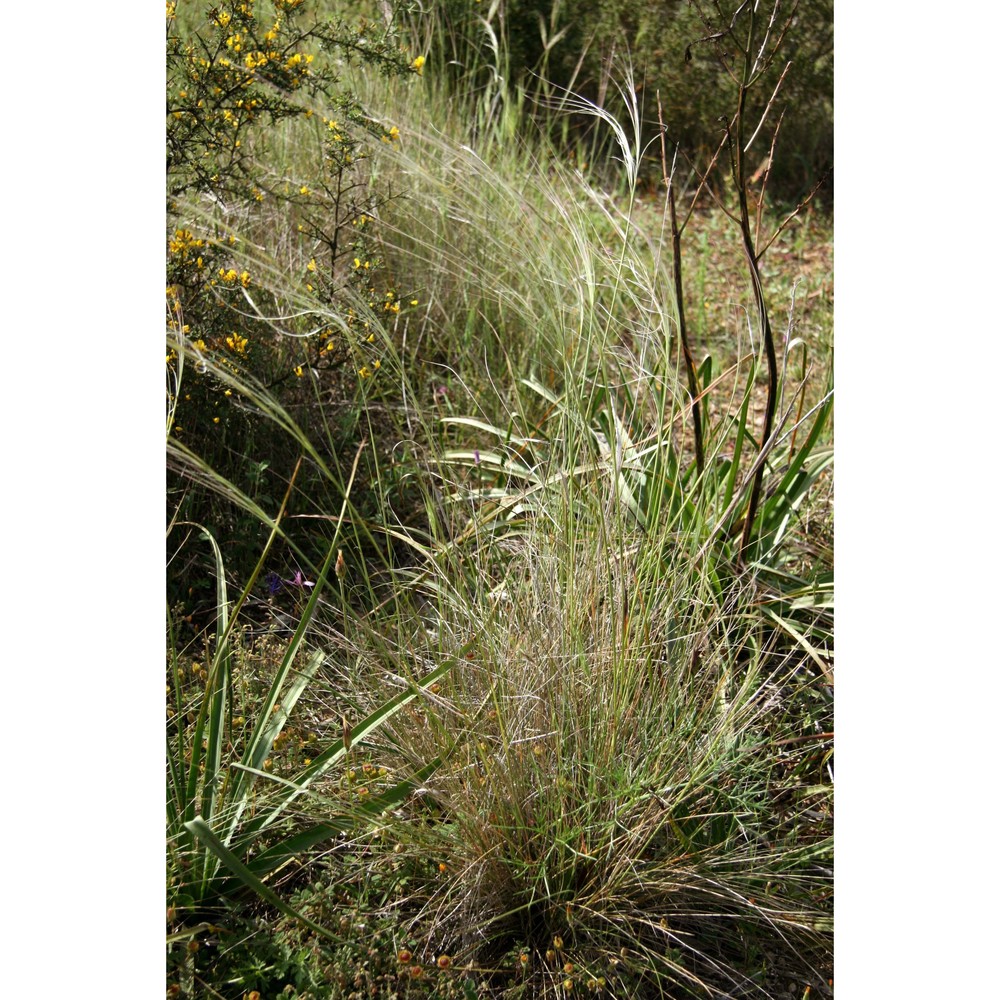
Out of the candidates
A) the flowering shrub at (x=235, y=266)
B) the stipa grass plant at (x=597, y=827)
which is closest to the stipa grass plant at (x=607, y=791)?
the stipa grass plant at (x=597, y=827)

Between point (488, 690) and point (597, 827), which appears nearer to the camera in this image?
point (597, 827)

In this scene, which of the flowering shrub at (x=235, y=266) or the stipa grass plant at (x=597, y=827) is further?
the flowering shrub at (x=235, y=266)

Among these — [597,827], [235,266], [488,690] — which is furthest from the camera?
[235,266]

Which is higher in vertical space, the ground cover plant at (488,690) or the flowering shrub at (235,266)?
the flowering shrub at (235,266)

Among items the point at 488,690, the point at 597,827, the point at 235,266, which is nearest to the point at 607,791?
the point at 597,827

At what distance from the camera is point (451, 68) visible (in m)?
4.54

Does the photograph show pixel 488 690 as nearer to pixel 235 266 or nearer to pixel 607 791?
pixel 607 791

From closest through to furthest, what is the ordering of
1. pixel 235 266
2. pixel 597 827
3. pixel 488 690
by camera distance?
pixel 597 827 < pixel 488 690 < pixel 235 266

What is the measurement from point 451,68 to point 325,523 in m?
2.76

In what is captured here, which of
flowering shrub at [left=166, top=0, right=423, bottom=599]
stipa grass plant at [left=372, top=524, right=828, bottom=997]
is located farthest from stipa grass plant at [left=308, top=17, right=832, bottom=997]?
flowering shrub at [left=166, top=0, right=423, bottom=599]

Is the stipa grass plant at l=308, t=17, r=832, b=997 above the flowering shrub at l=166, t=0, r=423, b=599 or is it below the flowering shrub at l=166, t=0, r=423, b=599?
below

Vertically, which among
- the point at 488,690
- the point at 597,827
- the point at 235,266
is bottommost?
the point at 597,827

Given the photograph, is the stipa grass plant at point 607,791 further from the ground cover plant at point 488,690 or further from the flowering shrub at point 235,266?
the flowering shrub at point 235,266

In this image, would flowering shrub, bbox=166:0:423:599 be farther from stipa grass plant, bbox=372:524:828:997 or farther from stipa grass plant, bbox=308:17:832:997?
stipa grass plant, bbox=372:524:828:997
